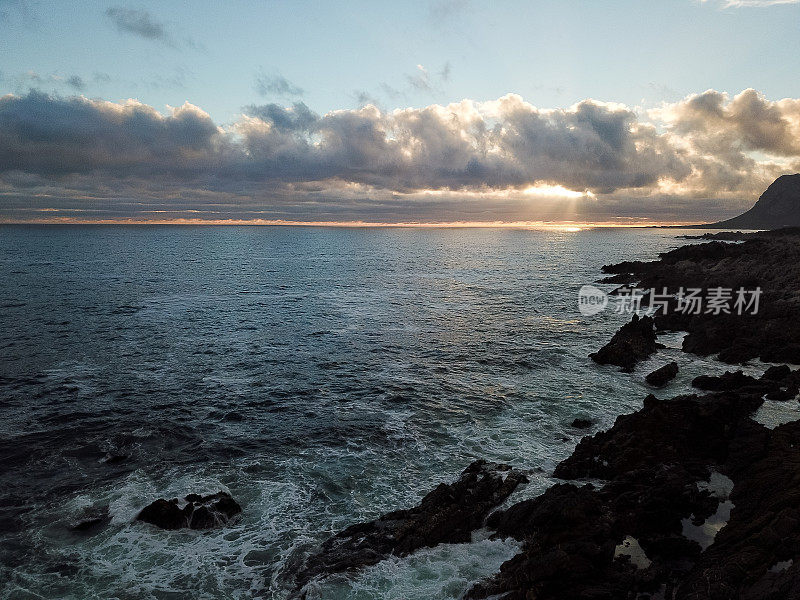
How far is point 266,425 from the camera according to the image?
2744 centimetres

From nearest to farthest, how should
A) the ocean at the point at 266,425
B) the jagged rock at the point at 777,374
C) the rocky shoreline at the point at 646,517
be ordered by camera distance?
the rocky shoreline at the point at 646,517, the ocean at the point at 266,425, the jagged rock at the point at 777,374

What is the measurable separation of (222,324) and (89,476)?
34171mm

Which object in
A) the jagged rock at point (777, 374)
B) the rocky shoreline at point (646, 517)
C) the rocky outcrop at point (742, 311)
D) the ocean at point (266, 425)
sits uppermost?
the rocky outcrop at point (742, 311)

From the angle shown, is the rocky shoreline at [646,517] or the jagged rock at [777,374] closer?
Answer: the rocky shoreline at [646,517]

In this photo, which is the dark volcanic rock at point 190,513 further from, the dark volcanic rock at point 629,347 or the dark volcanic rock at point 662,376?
the dark volcanic rock at point 629,347

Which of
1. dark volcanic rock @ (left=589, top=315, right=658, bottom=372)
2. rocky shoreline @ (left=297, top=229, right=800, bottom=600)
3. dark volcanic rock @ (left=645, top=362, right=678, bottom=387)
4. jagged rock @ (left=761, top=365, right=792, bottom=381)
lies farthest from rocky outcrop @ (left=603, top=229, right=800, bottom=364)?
rocky shoreline @ (left=297, top=229, right=800, bottom=600)

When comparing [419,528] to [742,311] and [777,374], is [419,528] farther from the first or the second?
[742,311]

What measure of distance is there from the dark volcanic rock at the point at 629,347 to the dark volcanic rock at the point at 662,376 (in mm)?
2924

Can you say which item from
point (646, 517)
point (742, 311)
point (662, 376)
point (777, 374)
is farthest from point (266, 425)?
point (742, 311)

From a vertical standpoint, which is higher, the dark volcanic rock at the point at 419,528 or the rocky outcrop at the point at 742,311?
the rocky outcrop at the point at 742,311

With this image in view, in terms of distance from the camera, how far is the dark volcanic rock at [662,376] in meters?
32.5

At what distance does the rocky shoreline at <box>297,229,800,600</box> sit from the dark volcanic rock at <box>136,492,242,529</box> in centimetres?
484

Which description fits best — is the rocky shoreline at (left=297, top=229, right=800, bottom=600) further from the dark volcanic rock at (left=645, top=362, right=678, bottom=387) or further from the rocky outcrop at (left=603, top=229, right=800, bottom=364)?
the rocky outcrop at (left=603, top=229, right=800, bottom=364)

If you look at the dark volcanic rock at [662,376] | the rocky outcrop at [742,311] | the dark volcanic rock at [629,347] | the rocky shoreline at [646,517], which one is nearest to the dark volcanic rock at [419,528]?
the rocky shoreline at [646,517]
